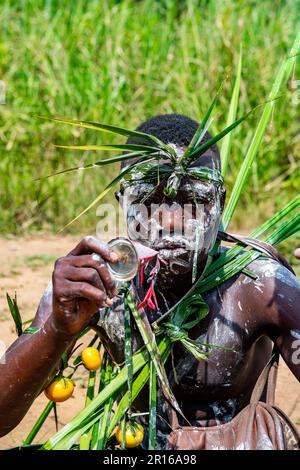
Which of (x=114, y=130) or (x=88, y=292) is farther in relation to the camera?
(x=114, y=130)

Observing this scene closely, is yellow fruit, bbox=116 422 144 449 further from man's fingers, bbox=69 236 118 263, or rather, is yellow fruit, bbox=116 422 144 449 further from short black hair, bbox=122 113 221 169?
short black hair, bbox=122 113 221 169

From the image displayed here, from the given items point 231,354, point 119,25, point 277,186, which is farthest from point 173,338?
point 119,25

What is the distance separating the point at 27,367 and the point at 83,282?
1.29 feet

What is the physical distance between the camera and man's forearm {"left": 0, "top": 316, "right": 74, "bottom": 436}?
242 cm

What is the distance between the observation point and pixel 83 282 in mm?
2219

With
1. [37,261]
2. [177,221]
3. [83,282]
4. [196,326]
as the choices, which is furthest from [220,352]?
[37,261]

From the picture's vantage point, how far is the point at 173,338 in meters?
2.63

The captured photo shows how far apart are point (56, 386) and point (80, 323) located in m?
0.36

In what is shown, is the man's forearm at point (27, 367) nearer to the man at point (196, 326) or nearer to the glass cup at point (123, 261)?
the man at point (196, 326)

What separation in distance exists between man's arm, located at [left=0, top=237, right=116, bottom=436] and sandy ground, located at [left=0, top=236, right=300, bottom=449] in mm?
1362

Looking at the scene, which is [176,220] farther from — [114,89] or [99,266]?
[114,89]

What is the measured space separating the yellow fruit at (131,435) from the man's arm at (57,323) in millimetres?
271
